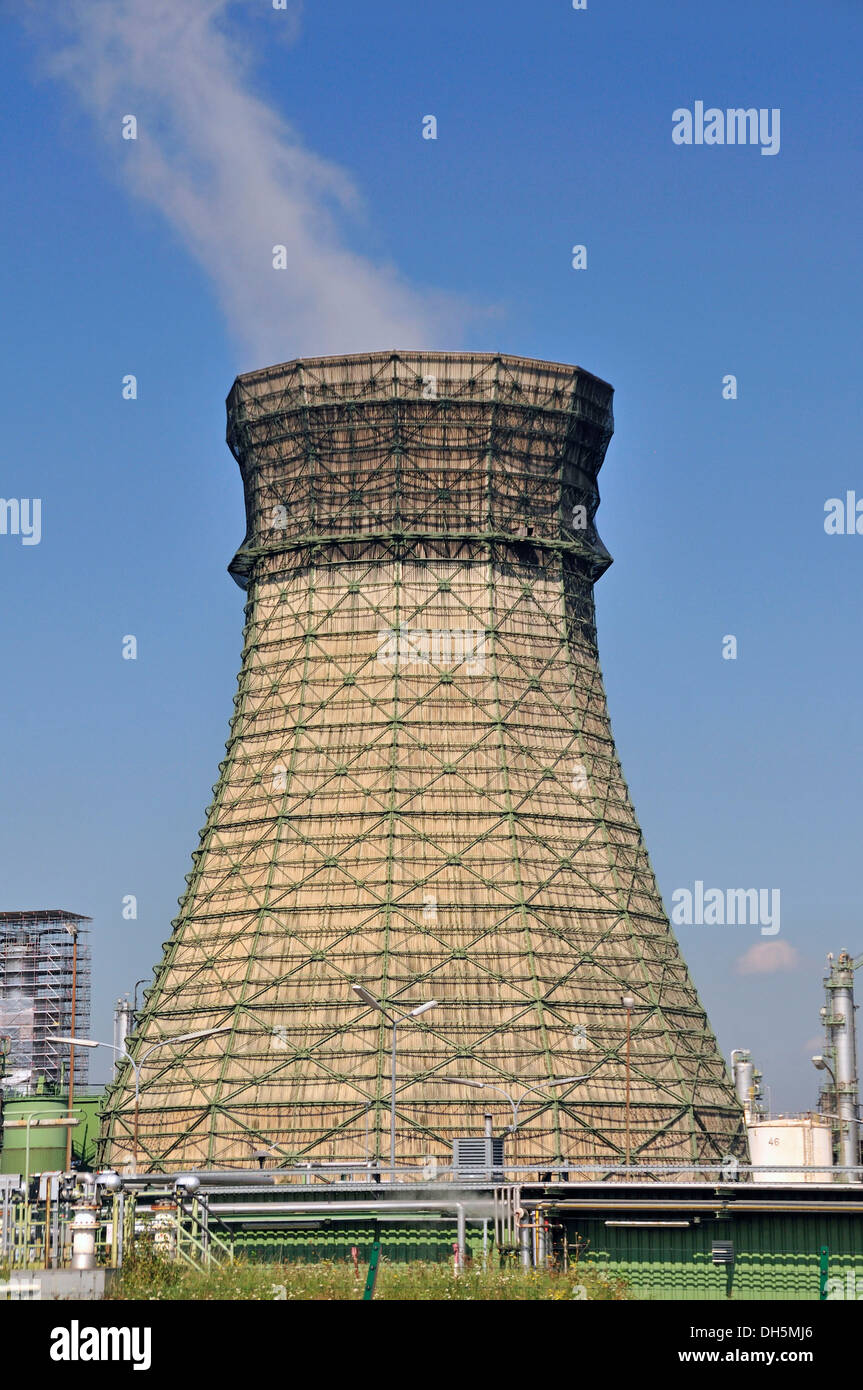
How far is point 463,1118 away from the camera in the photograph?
93.2 meters

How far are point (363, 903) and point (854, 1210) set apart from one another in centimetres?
3939

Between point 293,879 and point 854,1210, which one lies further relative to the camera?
point 293,879

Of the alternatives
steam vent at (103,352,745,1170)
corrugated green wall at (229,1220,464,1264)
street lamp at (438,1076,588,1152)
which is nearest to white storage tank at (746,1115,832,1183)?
steam vent at (103,352,745,1170)

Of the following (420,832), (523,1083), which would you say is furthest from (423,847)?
(523,1083)

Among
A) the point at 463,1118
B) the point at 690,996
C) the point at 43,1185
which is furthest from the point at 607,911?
the point at 43,1185

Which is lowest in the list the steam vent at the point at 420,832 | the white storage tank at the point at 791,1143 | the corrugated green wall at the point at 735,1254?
the corrugated green wall at the point at 735,1254

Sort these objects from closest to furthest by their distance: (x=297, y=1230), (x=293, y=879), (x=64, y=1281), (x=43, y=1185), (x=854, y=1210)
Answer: (x=64, y=1281) → (x=43, y=1185) → (x=854, y=1210) → (x=297, y=1230) → (x=293, y=879)

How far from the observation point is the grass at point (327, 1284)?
151 feet

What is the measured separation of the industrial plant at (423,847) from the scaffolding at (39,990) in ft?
101

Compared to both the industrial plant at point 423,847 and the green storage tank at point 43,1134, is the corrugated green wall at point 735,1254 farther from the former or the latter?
the green storage tank at point 43,1134

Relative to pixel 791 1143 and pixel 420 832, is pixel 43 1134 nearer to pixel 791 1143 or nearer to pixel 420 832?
pixel 420 832

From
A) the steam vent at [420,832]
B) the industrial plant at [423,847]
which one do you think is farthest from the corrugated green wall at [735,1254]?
the steam vent at [420,832]

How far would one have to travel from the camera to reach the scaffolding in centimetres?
13362
